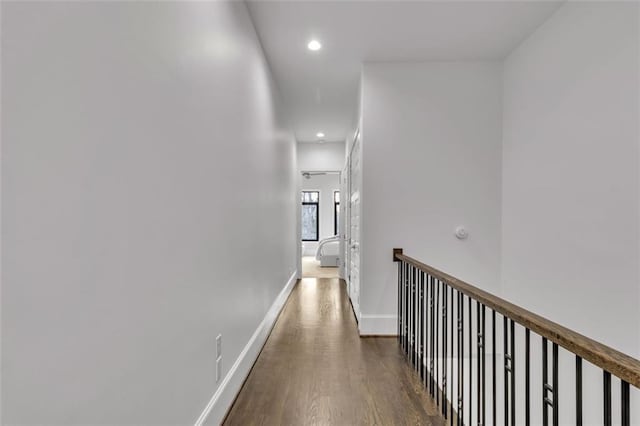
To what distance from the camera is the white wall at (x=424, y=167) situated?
3.18m

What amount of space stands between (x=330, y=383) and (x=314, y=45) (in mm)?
2655

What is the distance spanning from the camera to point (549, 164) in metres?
2.54

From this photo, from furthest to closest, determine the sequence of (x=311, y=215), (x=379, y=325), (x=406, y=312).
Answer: (x=311, y=215) < (x=379, y=325) < (x=406, y=312)

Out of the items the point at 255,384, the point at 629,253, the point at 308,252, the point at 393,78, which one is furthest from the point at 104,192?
the point at 308,252

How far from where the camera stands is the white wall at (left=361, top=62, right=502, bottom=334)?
3.18 m

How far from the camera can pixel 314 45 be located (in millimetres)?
2904

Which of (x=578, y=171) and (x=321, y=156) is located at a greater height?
(x=321, y=156)

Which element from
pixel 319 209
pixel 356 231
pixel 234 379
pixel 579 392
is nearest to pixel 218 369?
pixel 234 379

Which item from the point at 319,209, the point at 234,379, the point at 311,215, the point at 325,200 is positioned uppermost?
the point at 325,200

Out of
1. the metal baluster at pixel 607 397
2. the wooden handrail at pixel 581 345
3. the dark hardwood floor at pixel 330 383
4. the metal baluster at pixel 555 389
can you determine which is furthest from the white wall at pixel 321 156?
the metal baluster at pixel 607 397

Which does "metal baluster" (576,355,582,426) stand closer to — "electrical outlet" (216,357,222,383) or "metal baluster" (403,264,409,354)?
"electrical outlet" (216,357,222,383)

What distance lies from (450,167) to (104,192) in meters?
2.97

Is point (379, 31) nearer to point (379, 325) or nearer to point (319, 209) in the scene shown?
point (379, 325)

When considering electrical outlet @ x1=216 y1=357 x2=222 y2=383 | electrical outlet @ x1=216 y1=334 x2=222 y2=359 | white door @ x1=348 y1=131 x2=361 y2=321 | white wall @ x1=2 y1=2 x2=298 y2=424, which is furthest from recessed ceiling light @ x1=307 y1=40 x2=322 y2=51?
electrical outlet @ x1=216 y1=357 x2=222 y2=383
